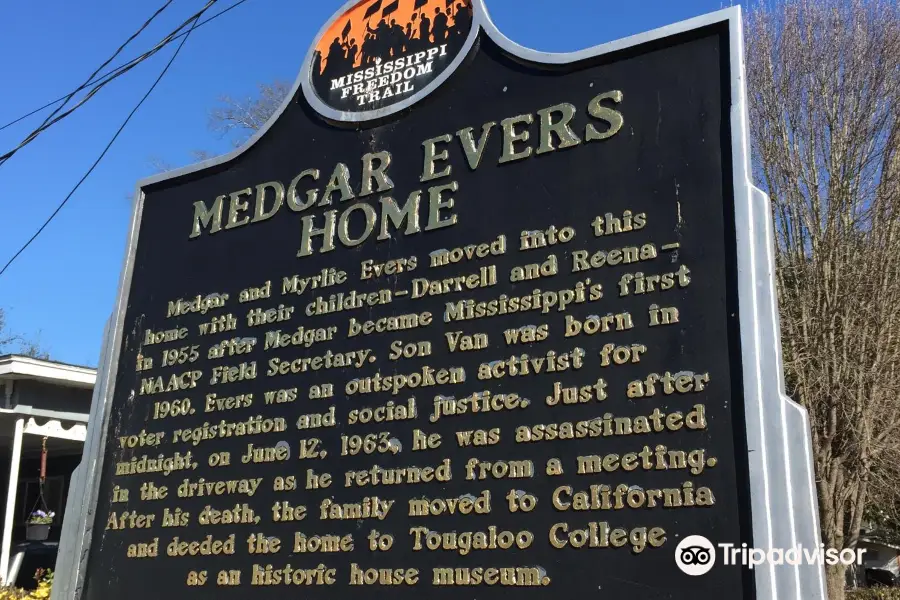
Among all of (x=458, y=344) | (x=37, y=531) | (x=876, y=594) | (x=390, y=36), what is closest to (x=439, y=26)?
(x=390, y=36)

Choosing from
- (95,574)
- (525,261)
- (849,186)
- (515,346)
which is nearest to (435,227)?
(525,261)

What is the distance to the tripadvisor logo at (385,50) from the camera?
Answer: 5355 mm

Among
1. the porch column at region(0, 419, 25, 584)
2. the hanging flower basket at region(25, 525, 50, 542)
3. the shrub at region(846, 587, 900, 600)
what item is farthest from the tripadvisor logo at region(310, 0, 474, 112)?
the shrub at region(846, 587, 900, 600)

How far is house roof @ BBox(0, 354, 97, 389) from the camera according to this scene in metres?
12.5

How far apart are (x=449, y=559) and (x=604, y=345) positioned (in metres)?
1.31

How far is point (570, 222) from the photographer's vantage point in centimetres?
441

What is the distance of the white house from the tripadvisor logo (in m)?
7.91

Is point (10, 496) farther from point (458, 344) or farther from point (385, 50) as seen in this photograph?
point (458, 344)

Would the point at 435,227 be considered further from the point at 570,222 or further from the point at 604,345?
the point at 604,345

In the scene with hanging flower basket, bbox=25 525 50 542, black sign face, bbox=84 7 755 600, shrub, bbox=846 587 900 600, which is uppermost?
black sign face, bbox=84 7 755 600

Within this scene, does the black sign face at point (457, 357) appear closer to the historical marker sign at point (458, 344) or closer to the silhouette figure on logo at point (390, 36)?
the historical marker sign at point (458, 344)

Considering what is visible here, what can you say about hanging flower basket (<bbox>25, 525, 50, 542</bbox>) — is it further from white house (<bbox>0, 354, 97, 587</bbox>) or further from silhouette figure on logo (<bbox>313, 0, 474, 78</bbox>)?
silhouette figure on logo (<bbox>313, 0, 474, 78</bbox>)

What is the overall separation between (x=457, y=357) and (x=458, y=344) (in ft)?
0.23

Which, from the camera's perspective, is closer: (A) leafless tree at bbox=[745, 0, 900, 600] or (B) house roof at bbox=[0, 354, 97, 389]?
(B) house roof at bbox=[0, 354, 97, 389]
